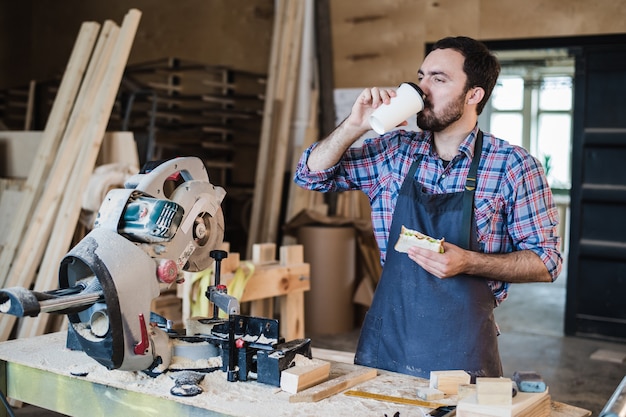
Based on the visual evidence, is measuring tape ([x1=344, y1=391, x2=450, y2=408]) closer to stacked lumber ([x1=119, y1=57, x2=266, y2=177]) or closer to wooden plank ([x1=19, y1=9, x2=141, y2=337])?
wooden plank ([x1=19, y1=9, x2=141, y2=337])

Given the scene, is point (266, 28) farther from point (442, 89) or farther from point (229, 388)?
point (229, 388)

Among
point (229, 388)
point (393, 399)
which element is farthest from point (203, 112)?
point (393, 399)

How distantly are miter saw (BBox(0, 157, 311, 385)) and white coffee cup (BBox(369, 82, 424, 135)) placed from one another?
1.71ft

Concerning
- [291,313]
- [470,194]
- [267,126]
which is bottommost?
[291,313]

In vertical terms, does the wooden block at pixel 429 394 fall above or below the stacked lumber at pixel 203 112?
below

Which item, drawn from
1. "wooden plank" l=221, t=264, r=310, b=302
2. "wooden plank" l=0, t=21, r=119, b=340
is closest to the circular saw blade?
"wooden plank" l=221, t=264, r=310, b=302

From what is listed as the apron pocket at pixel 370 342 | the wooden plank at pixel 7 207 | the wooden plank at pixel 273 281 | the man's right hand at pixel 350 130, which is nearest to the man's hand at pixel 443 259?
the apron pocket at pixel 370 342

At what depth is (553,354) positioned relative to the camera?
5602 millimetres

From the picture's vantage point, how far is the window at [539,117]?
12141 mm

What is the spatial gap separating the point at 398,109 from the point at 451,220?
1.17ft

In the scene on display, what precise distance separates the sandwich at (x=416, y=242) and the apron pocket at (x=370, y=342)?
0.28m

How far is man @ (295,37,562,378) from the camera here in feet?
7.06

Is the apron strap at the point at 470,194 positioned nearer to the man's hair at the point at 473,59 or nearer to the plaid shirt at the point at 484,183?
the plaid shirt at the point at 484,183

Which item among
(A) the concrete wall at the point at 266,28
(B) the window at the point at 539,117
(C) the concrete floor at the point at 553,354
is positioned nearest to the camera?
(C) the concrete floor at the point at 553,354
